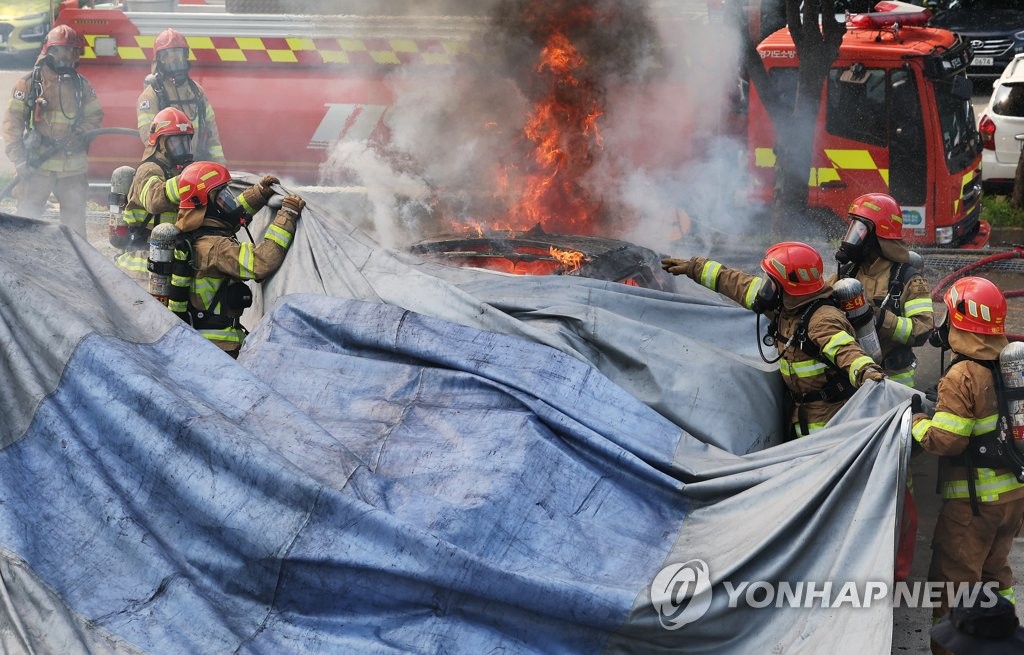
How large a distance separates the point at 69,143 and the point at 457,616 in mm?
6929

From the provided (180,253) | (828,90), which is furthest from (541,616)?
(828,90)

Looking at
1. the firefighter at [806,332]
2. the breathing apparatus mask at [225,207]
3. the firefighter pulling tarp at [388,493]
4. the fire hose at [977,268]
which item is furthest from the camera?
the fire hose at [977,268]

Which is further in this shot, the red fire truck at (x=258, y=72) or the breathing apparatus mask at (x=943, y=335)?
the red fire truck at (x=258, y=72)

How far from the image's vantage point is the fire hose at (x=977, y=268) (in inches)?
347

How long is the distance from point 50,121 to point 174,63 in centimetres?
113

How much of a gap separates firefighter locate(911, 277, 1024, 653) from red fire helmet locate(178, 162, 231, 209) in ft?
11.8

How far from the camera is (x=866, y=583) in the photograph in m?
3.72

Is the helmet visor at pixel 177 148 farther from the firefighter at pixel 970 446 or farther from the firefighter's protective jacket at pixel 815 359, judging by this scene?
the firefighter at pixel 970 446

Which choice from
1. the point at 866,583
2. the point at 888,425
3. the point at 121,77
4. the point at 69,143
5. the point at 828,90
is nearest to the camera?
the point at 866,583

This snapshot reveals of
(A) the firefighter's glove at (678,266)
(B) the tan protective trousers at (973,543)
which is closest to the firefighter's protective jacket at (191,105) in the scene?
(A) the firefighter's glove at (678,266)

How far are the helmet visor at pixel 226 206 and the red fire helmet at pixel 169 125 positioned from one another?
1.60 meters

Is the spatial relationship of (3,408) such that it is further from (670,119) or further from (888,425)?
(670,119)

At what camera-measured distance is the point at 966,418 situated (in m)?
4.26

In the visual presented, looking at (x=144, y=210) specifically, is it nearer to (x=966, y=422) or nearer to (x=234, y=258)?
(x=234, y=258)
